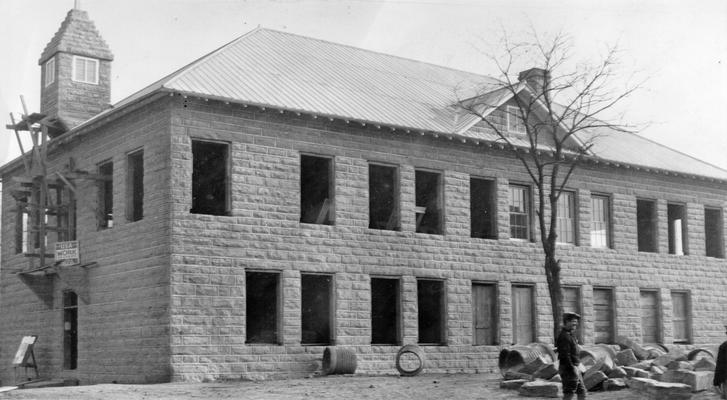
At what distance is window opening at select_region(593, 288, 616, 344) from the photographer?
31250 millimetres

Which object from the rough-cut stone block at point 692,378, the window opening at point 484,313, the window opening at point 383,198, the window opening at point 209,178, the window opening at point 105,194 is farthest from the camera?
the window opening at point 484,313

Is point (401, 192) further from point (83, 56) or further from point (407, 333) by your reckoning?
point (83, 56)

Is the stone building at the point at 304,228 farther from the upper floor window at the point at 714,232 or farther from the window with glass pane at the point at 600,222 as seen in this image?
the upper floor window at the point at 714,232

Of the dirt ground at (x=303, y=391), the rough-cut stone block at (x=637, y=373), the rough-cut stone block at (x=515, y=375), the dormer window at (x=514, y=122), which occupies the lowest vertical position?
the dirt ground at (x=303, y=391)

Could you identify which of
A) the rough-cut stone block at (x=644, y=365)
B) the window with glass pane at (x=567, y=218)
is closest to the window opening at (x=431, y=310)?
the window with glass pane at (x=567, y=218)

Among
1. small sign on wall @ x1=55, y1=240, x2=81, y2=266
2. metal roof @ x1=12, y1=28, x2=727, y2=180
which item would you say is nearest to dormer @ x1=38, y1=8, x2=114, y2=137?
metal roof @ x1=12, y1=28, x2=727, y2=180

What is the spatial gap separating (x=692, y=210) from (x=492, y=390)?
16.3 m

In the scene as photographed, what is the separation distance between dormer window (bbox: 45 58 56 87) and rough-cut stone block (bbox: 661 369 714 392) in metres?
19.9

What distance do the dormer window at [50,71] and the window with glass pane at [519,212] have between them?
554 inches

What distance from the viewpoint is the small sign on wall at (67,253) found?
27.0 meters

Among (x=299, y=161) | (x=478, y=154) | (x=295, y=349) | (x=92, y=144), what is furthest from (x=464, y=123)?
(x=92, y=144)

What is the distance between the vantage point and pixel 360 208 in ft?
86.8

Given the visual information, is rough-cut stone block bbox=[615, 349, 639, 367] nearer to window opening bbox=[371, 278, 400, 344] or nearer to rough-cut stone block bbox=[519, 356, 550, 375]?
rough-cut stone block bbox=[519, 356, 550, 375]

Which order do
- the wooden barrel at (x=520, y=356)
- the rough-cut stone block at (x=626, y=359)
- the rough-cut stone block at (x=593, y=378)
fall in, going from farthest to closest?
the wooden barrel at (x=520, y=356) → the rough-cut stone block at (x=626, y=359) → the rough-cut stone block at (x=593, y=378)
